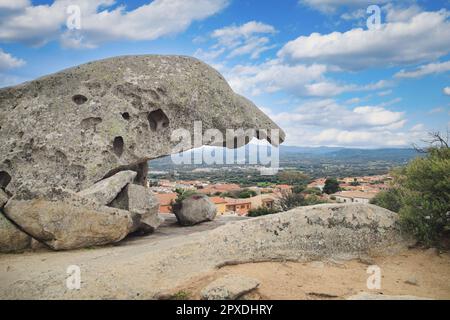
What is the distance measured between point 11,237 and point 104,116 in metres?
4.48

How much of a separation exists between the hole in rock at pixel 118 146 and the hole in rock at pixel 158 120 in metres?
1.22

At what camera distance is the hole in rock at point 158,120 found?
43.6 feet

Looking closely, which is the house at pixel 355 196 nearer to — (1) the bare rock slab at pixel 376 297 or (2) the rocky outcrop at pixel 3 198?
(1) the bare rock slab at pixel 376 297

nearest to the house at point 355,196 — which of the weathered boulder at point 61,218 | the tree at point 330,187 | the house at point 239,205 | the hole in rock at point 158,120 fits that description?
the tree at point 330,187

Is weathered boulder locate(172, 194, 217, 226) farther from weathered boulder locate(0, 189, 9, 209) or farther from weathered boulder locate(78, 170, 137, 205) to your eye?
weathered boulder locate(0, 189, 9, 209)

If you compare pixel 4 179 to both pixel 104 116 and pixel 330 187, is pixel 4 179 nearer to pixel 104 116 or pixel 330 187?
pixel 104 116

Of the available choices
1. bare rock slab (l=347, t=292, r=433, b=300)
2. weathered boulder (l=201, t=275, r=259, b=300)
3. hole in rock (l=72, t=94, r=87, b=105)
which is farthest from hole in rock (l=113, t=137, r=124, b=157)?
bare rock slab (l=347, t=292, r=433, b=300)

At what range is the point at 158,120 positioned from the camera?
13.4 m

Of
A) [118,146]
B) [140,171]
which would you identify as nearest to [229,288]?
[118,146]

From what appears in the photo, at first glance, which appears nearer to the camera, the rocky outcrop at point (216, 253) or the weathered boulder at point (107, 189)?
the rocky outcrop at point (216, 253)

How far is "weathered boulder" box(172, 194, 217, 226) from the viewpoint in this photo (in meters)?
15.1

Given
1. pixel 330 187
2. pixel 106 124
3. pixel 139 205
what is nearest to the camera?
pixel 139 205

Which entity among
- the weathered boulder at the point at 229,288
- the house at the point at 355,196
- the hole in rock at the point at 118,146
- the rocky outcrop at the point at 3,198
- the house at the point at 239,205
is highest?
the hole in rock at the point at 118,146

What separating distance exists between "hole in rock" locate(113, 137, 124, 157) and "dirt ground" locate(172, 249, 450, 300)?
6060mm
